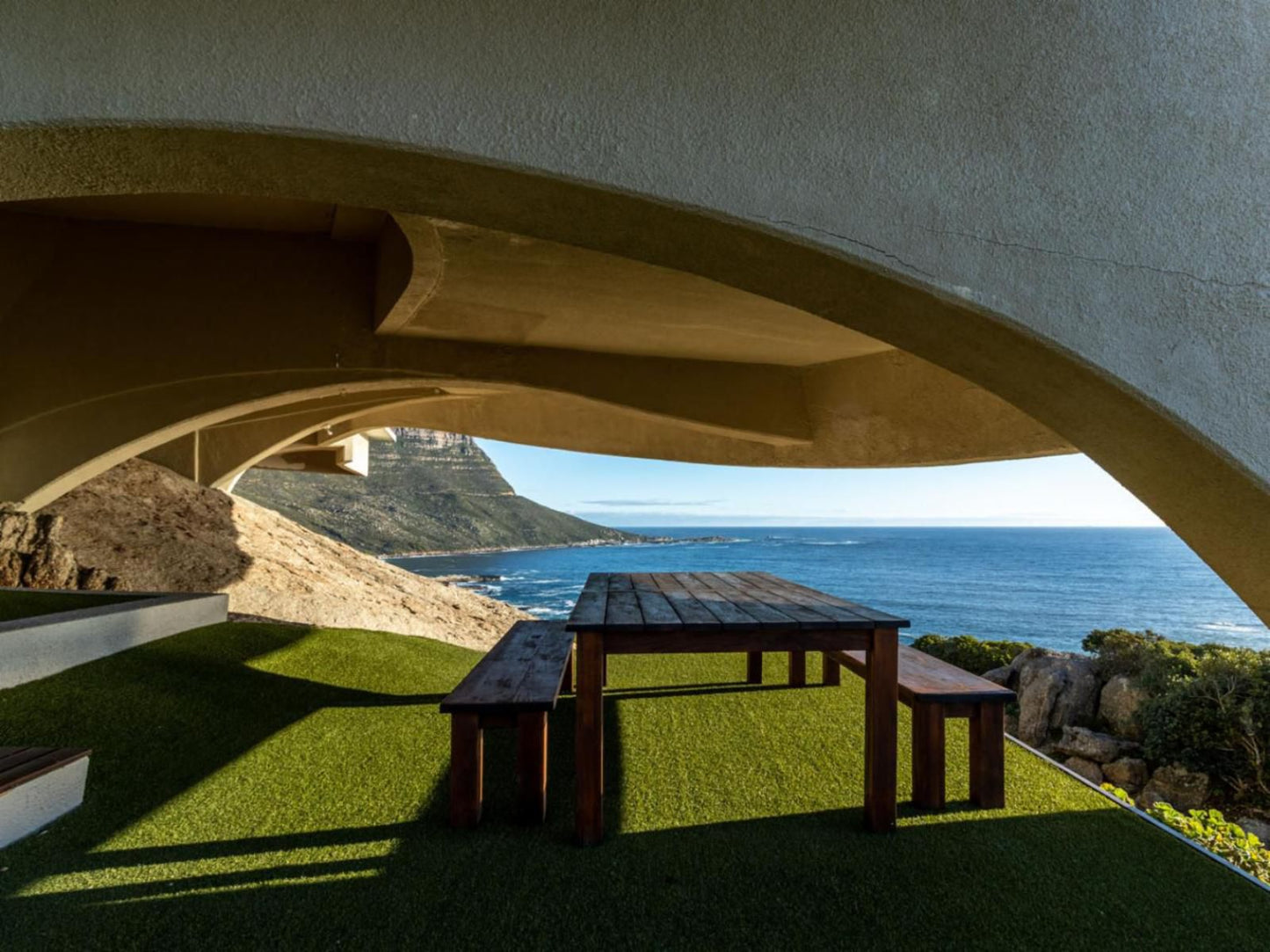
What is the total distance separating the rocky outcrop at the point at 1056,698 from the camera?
38.2 ft

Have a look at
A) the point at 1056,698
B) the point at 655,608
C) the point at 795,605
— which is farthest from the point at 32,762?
the point at 1056,698

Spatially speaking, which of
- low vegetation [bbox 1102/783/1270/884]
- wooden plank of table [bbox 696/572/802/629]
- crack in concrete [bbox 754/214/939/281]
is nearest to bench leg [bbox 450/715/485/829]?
wooden plank of table [bbox 696/572/802/629]

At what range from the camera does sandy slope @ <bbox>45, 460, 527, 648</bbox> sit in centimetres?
873

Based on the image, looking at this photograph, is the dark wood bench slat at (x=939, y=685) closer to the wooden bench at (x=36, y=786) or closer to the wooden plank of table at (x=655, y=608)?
the wooden plank of table at (x=655, y=608)

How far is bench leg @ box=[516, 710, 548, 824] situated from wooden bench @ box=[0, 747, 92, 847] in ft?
6.52

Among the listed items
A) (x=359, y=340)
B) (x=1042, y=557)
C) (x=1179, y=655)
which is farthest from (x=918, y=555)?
(x=359, y=340)

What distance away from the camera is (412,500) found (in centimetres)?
8469

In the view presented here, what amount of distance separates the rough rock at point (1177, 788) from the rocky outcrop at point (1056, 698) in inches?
74.6

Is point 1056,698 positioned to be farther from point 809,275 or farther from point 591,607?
point 809,275

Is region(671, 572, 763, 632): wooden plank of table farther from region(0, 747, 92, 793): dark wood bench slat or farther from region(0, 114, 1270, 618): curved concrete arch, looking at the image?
region(0, 747, 92, 793): dark wood bench slat

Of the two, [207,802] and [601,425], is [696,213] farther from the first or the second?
[601,425]

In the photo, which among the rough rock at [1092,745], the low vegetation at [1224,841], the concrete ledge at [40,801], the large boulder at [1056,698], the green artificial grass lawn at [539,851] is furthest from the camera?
the large boulder at [1056,698]

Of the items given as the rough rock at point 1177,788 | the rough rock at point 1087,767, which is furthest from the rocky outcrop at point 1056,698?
the rough rock at point 1177,788

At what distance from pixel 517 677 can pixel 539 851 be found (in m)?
0.85
